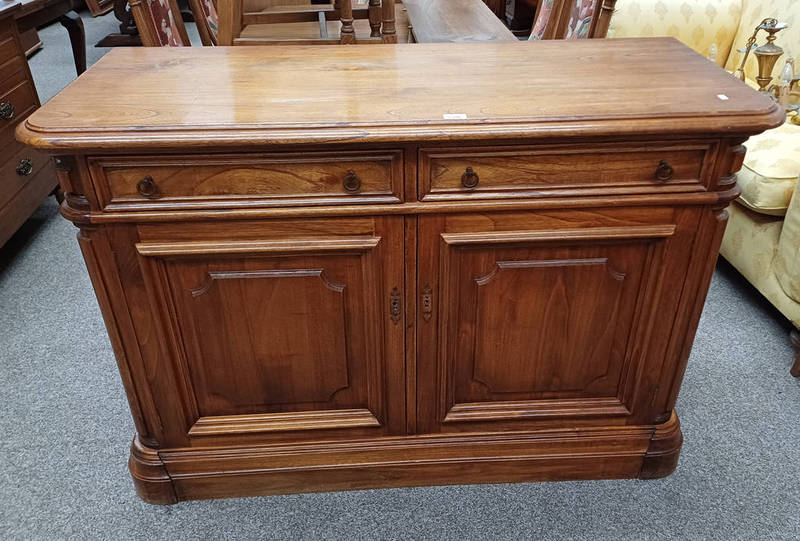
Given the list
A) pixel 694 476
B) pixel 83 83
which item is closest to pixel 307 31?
pixel 83 83

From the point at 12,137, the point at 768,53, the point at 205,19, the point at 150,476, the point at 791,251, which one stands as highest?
the point at 205,19

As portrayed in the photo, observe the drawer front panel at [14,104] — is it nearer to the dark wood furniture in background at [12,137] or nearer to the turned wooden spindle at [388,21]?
the dark wood furniture in background at [12,137]

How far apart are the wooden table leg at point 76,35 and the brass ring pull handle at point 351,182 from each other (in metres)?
3.18

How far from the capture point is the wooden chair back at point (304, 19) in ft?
6.71

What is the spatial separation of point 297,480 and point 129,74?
39.2 inches

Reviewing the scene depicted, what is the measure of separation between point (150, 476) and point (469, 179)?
40.0 inches

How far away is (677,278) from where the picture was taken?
51.8 inches

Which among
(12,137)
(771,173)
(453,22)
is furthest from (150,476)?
(453,22)

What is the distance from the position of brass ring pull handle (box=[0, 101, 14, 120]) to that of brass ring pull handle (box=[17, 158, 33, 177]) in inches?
6.7

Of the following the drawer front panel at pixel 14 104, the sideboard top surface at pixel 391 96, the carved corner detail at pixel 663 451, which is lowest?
the carved corner detail at pixel 663 451

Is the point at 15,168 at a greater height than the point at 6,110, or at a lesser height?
A: lesser

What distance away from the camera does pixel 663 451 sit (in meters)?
1.54

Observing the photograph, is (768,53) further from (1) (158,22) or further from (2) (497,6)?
(2) (497,6)

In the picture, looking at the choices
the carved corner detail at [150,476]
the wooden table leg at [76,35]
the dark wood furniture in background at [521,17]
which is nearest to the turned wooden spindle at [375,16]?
the carved corner detail at [150,476]
